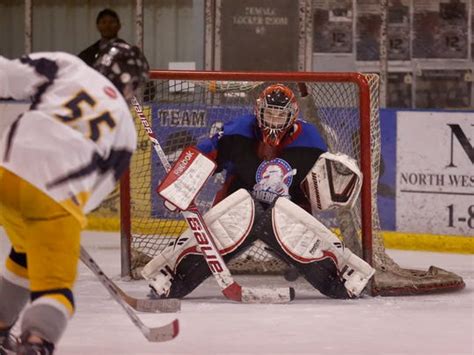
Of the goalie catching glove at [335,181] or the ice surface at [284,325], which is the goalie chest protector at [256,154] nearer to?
the goalie catching glove at [335,181]

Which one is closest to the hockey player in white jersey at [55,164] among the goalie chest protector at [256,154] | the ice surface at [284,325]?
the ice surface at [284,325]

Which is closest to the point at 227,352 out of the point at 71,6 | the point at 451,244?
the point at 451,244

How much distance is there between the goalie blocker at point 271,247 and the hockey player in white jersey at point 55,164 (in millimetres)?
1807

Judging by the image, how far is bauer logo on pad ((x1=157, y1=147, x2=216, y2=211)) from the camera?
196 inches

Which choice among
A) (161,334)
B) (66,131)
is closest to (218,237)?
(161,334)

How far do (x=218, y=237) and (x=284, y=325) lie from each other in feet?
1.94

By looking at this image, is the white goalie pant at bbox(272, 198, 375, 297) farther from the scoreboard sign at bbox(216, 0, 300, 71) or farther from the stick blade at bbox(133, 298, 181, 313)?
the scoreboard sign at bbox(216, 0, 300, 71)

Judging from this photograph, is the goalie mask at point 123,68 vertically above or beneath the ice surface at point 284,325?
above

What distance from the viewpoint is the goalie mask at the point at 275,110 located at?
5125 mm

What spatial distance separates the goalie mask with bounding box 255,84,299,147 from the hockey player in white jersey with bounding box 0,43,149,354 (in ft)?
6.32

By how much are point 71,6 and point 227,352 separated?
531cm

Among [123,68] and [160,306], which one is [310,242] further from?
[123,68]

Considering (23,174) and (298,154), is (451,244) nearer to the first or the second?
(298,154)

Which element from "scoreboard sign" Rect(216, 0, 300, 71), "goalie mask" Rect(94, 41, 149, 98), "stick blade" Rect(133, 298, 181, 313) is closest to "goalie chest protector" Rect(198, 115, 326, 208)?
"stick blade" Rect(133, 298, 181, 313)
